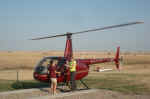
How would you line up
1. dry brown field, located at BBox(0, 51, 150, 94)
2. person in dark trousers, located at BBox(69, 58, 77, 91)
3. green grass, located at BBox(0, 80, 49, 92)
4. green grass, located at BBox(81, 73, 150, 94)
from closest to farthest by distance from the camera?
person in dark trousers, located at BBox(69, 58, 77, 91), green grass, located at BBox(81, 73, 150, 94), green grass, located at BBox(0, 80, 49, 92), dry brown field, located at BBox(0, 51, 150, 94)

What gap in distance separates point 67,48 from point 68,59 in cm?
89

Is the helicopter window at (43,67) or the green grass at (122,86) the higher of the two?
the helicopter window at (43,67)

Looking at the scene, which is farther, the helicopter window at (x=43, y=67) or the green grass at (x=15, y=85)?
the green grass at (x=15, y=85)

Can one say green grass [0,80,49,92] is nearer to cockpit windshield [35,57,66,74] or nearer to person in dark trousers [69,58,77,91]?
cockpit windshield [35,57,66,74]

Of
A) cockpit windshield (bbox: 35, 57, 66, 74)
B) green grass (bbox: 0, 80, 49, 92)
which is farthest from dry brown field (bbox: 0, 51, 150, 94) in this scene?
green grass (bbox: 0, 80, 49, 92)

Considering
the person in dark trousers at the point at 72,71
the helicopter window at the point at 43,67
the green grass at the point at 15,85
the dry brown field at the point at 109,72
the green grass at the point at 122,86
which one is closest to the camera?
the helicopter window at the point at 43,67

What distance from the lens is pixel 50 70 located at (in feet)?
37.6

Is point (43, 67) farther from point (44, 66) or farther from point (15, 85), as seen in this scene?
point (15, 85)

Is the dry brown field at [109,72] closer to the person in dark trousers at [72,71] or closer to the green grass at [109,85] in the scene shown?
the green grass at [109,85]

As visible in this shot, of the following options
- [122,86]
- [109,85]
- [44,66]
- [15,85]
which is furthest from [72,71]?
[15,85]

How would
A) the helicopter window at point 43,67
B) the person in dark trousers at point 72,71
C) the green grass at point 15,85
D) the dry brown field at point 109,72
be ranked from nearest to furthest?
the helicopter window at point 43,67 < the person in dark trousers at point 72,71 < the green grass at point 15,85 < the dry brown field at point 109,72

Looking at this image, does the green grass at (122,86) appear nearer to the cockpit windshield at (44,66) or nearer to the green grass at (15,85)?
the green grass at (15,85)

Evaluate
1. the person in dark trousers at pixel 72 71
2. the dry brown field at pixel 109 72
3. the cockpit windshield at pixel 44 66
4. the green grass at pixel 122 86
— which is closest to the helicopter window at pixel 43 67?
the cockpit windshield at pixel 44 66

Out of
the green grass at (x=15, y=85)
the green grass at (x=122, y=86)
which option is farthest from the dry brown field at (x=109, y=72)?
the green grass at (x=15, y=85)
